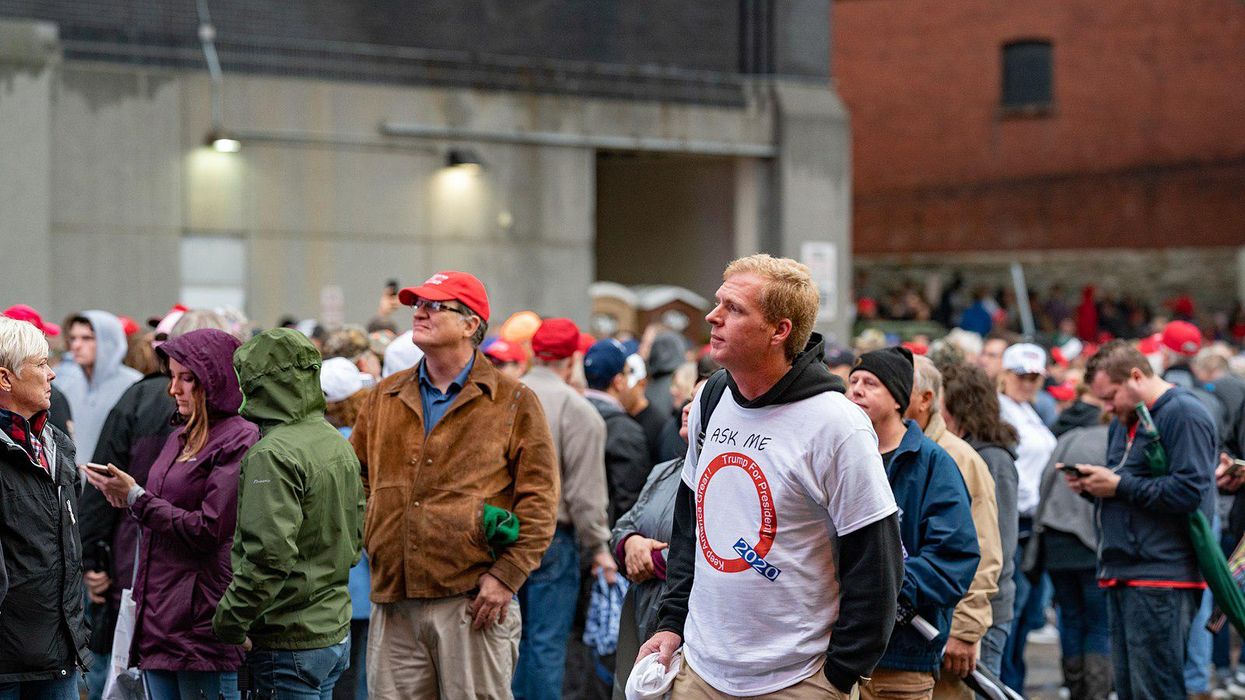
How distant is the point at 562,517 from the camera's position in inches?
288

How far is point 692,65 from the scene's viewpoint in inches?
867

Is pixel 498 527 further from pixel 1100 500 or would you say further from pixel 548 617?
pixel 1100 500

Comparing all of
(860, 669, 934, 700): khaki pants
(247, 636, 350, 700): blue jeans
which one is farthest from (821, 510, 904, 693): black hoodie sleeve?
(247, 636, 350, 700): blue jeans

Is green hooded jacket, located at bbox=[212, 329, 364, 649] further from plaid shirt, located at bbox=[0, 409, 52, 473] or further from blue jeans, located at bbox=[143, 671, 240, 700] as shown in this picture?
plaid shirt, located at bbox=[0, 409, 52, 473]

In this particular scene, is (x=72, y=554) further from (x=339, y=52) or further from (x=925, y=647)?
(x=339, y=52)

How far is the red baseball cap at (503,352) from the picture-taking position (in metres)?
8.63

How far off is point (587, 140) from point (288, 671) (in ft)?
54.1

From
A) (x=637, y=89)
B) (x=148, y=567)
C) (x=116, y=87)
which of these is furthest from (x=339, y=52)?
(x=148, y=567)

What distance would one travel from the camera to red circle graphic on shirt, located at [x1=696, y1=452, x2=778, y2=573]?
3.96m

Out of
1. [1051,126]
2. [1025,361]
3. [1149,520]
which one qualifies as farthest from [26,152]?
[1051,126]

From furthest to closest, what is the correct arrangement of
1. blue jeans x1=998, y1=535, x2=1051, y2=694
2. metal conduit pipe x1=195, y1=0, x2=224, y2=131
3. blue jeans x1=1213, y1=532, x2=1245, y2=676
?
metal conduit pipe x1=195, y1=0, x2=224, y2=131 < blue jeans x1=1213, y1=532, x2=1245, y2=676 < blue jeans x1=998, y1=535, x2=1051, y2=694

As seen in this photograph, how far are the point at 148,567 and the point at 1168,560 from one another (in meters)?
4.59

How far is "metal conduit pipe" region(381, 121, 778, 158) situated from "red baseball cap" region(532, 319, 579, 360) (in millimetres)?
12567

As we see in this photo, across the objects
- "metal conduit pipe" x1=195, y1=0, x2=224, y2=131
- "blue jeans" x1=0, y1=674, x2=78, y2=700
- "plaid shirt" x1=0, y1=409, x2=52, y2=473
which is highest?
"metal conduit pipe" x1=195, y1=0, x2=224, y2=131
